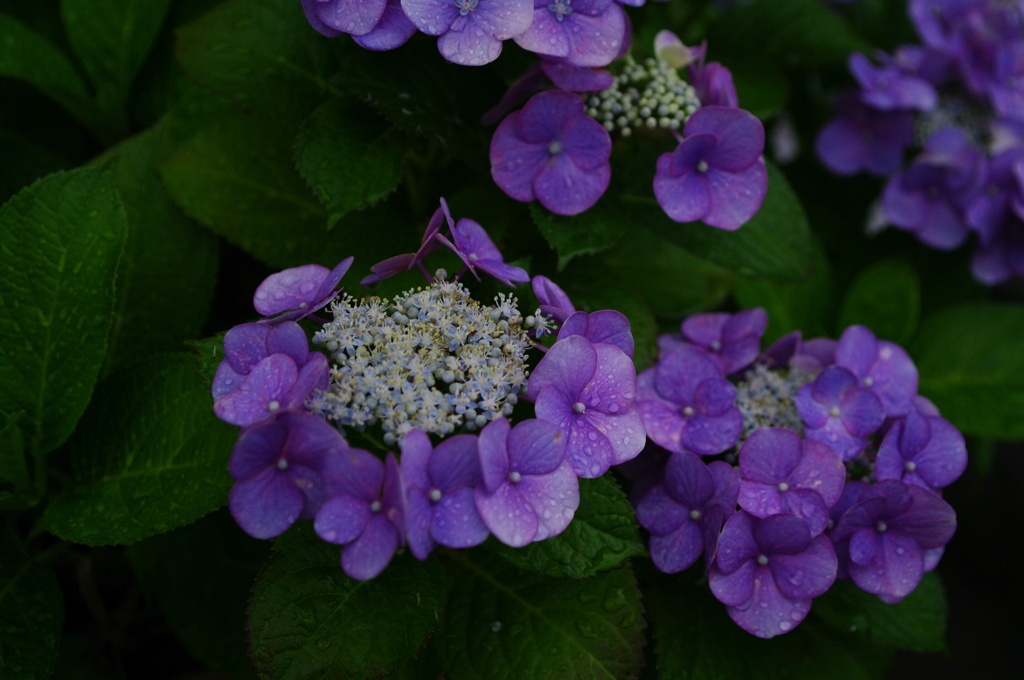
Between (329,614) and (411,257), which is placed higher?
(411,257)

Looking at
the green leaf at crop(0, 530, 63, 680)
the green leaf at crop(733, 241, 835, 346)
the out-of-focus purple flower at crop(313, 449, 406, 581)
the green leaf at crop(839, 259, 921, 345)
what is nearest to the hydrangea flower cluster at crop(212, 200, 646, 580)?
the out-of-focus purple flower at crop(313, 449, 406, 581)

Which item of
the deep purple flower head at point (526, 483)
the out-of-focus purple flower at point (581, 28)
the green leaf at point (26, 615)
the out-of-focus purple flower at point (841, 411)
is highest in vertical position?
the out-of-focus purple flower at point (581, 28)

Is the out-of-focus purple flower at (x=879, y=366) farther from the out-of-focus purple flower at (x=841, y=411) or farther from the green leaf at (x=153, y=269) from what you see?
the green leaf at (x=153, y=269)

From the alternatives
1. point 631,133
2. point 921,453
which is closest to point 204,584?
point 631,133

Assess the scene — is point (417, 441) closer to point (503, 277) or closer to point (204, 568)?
point (503, 277)

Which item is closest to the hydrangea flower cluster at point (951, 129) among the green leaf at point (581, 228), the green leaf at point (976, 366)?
the green leaf at point (976, 366)

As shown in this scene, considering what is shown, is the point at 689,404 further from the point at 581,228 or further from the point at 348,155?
the point at 348,155

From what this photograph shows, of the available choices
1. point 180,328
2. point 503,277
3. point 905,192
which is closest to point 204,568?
point 180,328
